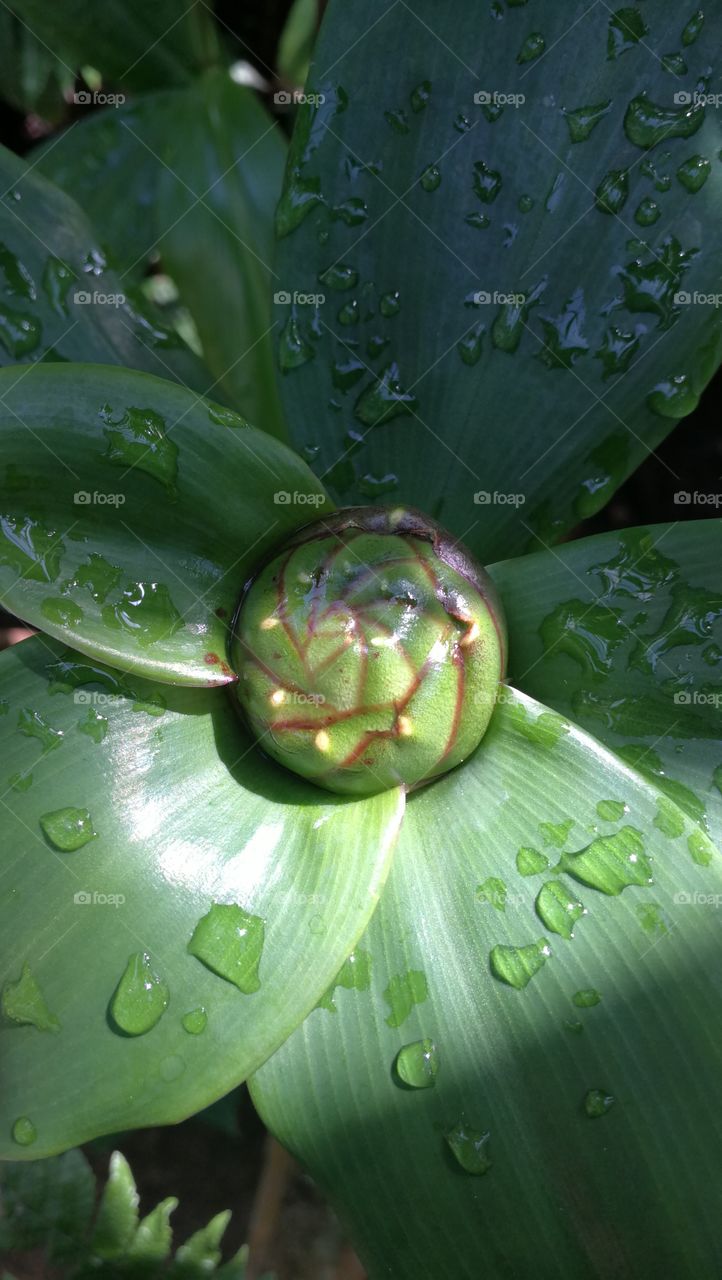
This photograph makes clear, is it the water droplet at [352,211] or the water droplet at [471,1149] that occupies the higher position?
the water droplet at [352,211]

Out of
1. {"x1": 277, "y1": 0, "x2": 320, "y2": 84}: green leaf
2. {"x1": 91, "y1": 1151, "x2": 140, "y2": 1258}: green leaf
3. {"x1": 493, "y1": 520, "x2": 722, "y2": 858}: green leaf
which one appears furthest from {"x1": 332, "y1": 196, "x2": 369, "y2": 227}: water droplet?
{"x1": 91, "y1": 1151, "x2": 140, "y2": 1258}: green leaf

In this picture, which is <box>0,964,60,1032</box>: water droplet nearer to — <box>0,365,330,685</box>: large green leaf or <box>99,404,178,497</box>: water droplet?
<box>0,365,330,685</box>: large green leaf

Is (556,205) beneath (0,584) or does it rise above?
above

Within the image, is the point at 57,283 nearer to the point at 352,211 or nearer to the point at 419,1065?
the point at 352,211

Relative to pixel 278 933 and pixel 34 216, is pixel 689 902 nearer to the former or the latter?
pixel 278 933

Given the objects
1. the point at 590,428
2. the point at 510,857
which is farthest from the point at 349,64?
the point at 510,857

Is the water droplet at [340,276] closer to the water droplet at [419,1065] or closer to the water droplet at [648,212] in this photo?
the water droplet at [648,212]

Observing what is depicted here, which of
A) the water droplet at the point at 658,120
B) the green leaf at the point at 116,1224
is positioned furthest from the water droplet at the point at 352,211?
the green leaf at the point at 116,1224
